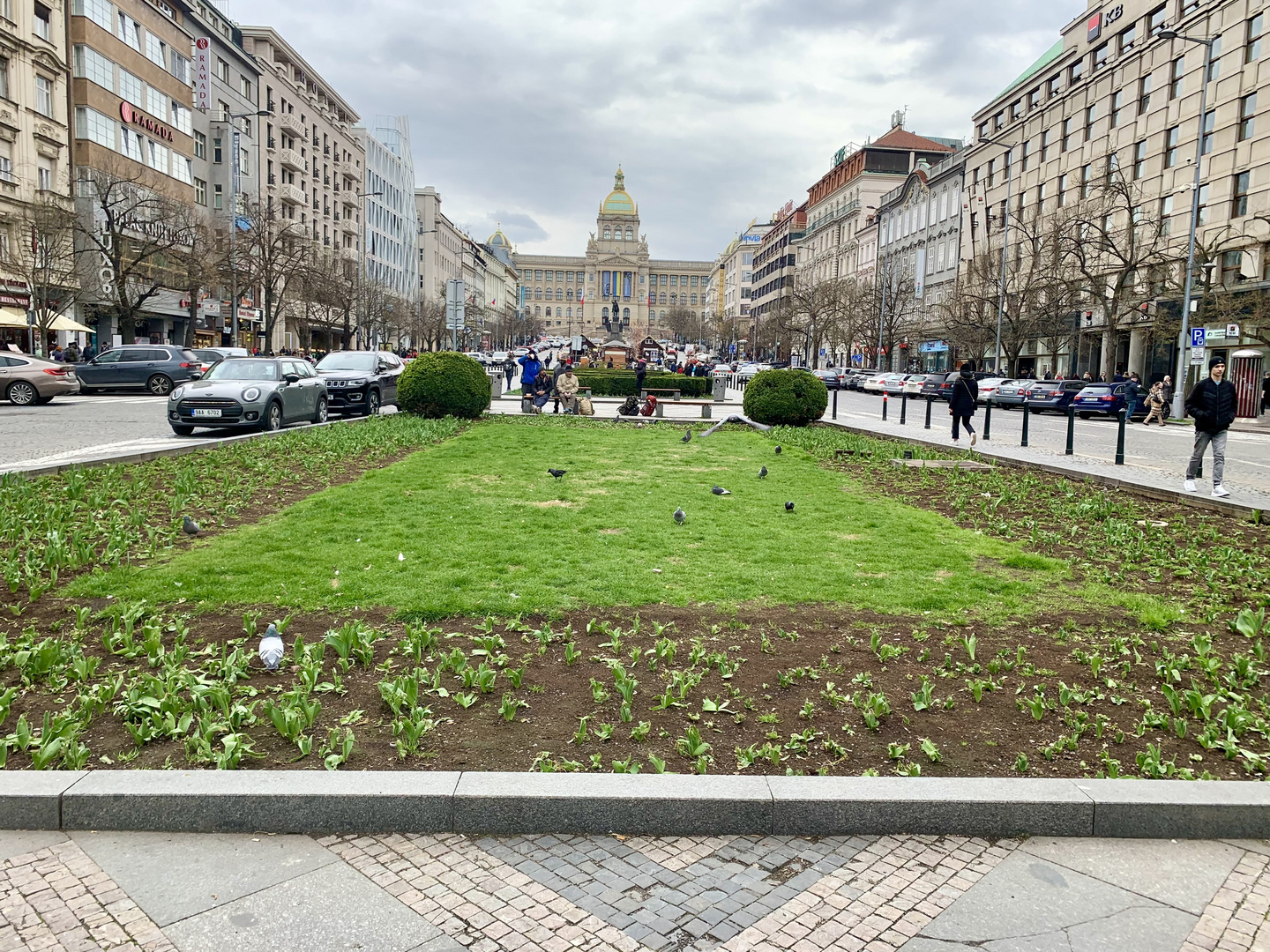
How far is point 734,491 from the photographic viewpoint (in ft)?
38.2

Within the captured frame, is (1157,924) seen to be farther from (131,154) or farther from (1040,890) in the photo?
(131,154)

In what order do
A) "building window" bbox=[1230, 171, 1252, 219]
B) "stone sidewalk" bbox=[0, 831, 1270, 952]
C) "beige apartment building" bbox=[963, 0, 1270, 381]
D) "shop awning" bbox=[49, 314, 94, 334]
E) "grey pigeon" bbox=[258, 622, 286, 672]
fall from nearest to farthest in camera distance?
"stone sidewalk" bbox=[0, 831, 1270, 952] < "grey pigeon" bbox=[258, 622, 286, 672] < "shop awning" bbox=[49, 314, 94, 334] < "beige apartment building" bbox=[963, 0, 1270, 381] < "building window" bbox=[1230, 171, 1252, 219]

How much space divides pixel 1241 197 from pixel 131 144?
47.6 m

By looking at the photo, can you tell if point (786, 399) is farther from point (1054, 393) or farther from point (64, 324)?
point (64, 324)

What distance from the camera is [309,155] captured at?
2884 inches

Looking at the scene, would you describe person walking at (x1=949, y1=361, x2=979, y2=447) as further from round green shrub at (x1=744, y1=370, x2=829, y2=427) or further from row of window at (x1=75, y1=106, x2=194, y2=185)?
row of window at (x1=75, y1=106, x2=194, y2=185)

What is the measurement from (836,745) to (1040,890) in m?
1.12

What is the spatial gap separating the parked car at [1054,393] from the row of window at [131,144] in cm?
3920

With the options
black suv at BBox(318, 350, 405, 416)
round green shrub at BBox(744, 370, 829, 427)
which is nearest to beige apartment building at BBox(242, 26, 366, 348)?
black suv at BBox(318, 350, 405, 416)

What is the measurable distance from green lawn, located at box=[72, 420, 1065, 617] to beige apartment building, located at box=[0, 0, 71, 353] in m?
30.8

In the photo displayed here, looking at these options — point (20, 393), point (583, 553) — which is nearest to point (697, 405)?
point (20, 393)

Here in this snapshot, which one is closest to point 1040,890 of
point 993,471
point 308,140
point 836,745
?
point 836,745

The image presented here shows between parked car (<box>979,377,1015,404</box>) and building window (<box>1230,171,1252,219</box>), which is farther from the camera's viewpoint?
parked car (<box>979,377,1015,404</box>)

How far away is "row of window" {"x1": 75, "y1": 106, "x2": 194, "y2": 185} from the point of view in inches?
1587
